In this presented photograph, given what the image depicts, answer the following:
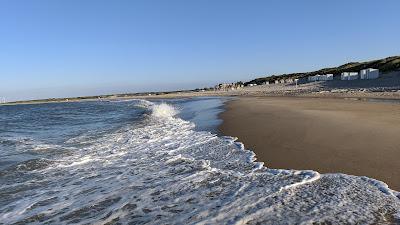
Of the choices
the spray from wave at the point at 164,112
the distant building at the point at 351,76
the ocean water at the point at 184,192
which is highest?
the distant building at the point at 351,76

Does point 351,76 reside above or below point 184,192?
above

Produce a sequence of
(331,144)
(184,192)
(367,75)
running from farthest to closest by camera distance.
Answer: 1. (367,75)
2. (331,144)
3. (184,192)

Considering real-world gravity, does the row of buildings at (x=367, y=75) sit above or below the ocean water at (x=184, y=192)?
above

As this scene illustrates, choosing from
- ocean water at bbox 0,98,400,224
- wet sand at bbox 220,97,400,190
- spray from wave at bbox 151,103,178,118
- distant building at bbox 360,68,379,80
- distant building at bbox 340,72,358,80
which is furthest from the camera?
distant building at bbox 340,72,358,80

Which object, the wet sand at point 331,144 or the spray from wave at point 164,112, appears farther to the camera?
the spray from wave at point 164,112

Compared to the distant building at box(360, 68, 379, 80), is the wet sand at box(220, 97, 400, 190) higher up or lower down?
lower down

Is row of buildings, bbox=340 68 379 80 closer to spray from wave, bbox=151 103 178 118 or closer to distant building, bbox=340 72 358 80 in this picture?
distant building, bbox=340 72 358 80

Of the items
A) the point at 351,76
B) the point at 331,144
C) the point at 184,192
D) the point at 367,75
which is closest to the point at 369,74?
the point at 367,75

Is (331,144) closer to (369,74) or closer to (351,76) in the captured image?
(369,74)

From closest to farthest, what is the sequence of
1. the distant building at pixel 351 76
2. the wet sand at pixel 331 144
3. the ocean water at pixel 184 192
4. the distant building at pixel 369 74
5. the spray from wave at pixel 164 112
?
1. the ocean water at pixel 184 192
2. the wet sand at pixel 331 144
3. the spray from wave at pixel 164 112
4. the distant building at pixel 369 74
5. the distant building at pixel 351 76

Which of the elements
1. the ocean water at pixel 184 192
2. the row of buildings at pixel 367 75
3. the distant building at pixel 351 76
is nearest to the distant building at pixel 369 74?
the row of buildings at pixel 367 75

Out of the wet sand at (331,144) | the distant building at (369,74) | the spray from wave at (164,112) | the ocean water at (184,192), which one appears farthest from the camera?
the distant building at (369,74)

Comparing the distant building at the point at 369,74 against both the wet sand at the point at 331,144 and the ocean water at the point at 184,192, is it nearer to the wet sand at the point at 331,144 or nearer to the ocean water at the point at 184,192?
the wet sand at the point at 331,144

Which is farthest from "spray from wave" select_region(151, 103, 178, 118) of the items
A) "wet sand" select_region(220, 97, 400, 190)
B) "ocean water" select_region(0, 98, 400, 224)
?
"ocean water" select_region(0, 98, 400, 224)
